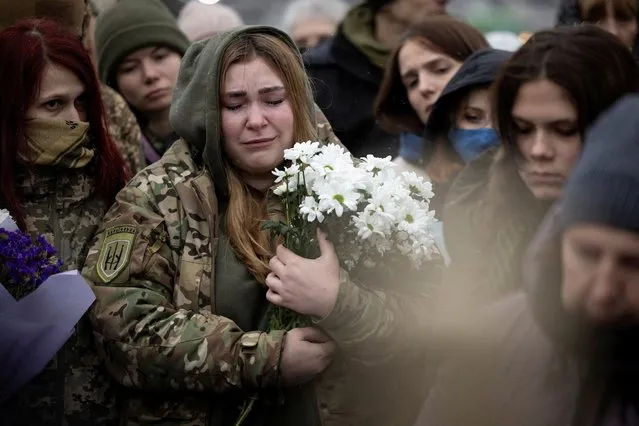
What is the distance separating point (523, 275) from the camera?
6.34 ft

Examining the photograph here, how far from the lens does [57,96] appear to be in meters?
3.81

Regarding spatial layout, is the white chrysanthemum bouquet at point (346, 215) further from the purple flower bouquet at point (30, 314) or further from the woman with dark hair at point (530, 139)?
the purple flower bouquet at point (30, 314)

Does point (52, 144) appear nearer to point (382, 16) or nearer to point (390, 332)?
point (390, 332)

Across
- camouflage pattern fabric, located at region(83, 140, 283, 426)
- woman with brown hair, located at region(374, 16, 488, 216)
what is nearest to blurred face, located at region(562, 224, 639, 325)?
camouflage pattern fabric, located at region(83, 140, 283, 426)


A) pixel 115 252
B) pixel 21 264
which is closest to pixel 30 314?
pixel 21 264

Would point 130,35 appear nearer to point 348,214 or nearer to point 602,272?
point 348,214

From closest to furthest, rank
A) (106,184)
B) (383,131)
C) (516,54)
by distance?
(516,54) → (106,184) → (383,131)

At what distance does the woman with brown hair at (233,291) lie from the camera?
329 cm

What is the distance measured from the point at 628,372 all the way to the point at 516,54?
1183 mm

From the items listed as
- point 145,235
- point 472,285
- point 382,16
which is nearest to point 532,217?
point 472,285

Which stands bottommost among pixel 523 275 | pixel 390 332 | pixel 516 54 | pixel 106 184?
pixel 390 332

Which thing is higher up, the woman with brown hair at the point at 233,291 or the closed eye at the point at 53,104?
the closed eye at the point at 53,104

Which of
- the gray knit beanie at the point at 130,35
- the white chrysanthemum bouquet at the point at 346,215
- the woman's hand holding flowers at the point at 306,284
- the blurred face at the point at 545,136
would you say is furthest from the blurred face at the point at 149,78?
the blurred face at the point at 545,136

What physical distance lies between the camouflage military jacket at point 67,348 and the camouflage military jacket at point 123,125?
3.92 ft
